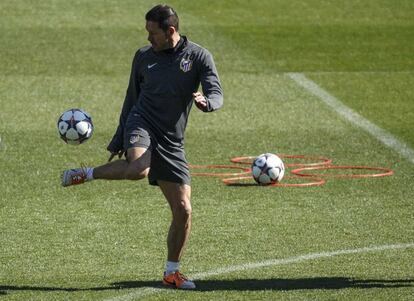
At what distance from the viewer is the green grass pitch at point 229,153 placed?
12281mm

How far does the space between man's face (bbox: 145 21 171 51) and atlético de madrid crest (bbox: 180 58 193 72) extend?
0.60 feet

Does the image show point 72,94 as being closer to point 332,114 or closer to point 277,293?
point 332,114

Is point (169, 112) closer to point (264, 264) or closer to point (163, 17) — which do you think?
point (163, 17)

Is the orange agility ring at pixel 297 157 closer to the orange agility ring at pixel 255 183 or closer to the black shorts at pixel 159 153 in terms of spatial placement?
the orange agility ring at pixel 255 183

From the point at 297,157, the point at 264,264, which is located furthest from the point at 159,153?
the point at 297,157

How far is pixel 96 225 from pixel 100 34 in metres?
15.6

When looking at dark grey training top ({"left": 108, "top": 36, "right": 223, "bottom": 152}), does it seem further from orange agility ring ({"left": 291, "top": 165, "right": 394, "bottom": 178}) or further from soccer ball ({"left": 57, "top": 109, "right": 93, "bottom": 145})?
orange agility ring ({"left": 291, "top": 165, "right": 394, "bottom": 178})

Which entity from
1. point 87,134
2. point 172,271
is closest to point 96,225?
point 87,134

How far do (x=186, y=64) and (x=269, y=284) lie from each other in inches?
81.9

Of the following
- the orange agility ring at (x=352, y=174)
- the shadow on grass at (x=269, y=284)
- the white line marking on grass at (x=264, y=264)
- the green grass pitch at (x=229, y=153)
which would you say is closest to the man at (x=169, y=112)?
the shadow on grass at (x=269, y=284)

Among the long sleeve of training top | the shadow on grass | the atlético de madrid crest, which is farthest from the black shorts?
the shadow on grass

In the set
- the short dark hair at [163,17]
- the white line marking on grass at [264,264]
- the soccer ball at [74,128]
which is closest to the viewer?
the white line marking on grass at [264,264]

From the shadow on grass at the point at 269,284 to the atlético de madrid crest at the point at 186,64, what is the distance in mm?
A: 1907

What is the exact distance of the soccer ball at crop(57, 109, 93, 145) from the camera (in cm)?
1435
